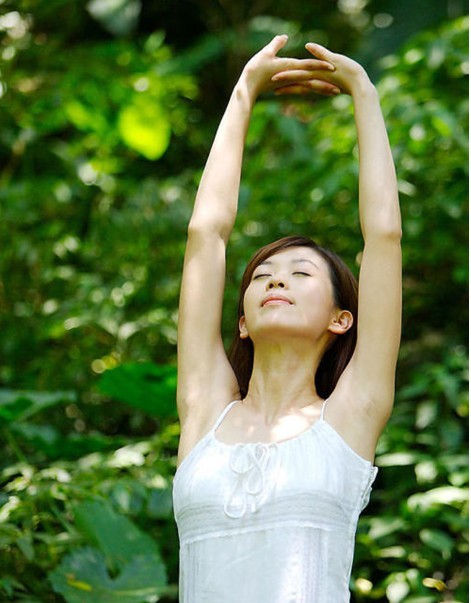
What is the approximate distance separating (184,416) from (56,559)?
1054mm

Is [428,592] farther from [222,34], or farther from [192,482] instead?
[222,34]

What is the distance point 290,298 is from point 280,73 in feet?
1.79

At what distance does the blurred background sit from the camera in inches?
115

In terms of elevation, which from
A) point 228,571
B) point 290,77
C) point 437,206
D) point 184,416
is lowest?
point 228,571

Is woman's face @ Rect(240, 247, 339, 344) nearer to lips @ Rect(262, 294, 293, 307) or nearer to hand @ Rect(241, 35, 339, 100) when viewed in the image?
lips @ Rect(262, 294, 293, 307)

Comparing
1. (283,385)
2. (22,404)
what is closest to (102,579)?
(22,404)

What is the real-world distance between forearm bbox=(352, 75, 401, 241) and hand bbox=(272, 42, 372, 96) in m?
0.03

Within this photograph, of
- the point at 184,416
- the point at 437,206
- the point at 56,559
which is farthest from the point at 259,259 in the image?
the point at 437,206

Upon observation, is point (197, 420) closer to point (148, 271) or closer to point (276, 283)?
point (276, 283)

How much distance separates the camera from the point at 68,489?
2.78 meters

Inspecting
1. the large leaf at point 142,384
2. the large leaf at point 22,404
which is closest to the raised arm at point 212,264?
the large leaf at point 142,384

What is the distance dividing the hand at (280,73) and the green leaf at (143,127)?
7.62ft

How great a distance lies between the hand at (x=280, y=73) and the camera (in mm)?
2195

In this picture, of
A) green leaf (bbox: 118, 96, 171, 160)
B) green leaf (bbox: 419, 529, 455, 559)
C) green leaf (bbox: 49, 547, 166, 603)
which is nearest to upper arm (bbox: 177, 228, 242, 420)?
green leaf (bbox: 49, 547, 166, 603)
